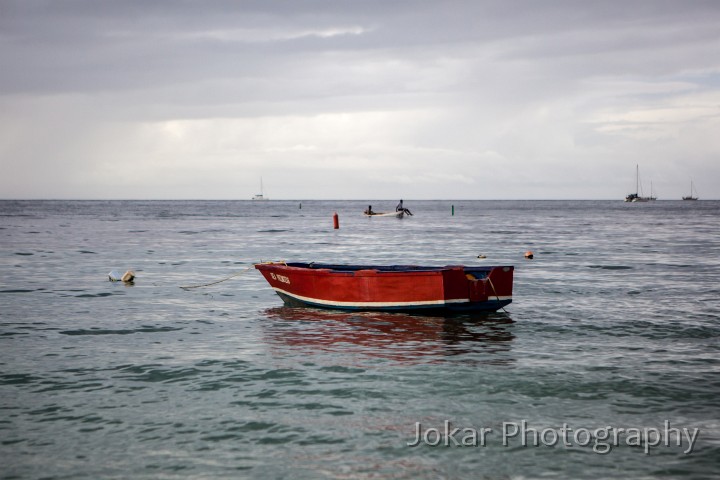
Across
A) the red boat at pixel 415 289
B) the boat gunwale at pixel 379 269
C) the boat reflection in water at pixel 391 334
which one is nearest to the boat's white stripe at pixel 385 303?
the red boat at pixel 415 289

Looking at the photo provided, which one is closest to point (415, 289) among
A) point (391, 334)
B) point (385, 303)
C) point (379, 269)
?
point (385, 303)

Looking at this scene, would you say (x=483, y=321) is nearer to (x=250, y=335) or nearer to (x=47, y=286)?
(x=250, y=335)

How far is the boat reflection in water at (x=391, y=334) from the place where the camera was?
1538 cm

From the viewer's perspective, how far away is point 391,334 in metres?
17.4

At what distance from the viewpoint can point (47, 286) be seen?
89.5 feet

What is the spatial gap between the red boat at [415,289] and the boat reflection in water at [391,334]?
1.30ft

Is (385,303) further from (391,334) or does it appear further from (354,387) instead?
(354,387)

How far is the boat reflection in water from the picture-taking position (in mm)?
15383

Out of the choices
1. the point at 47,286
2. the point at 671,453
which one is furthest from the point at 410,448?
the point at 47,286

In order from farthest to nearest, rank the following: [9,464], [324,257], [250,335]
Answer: [324,257] < [250,335] < [9,464]

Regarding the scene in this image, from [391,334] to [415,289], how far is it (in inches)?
87.8

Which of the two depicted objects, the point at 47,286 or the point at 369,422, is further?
the point at 47,286

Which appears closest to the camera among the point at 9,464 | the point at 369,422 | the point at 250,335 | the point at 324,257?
the point at 9,464

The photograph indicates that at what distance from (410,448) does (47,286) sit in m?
22.6
